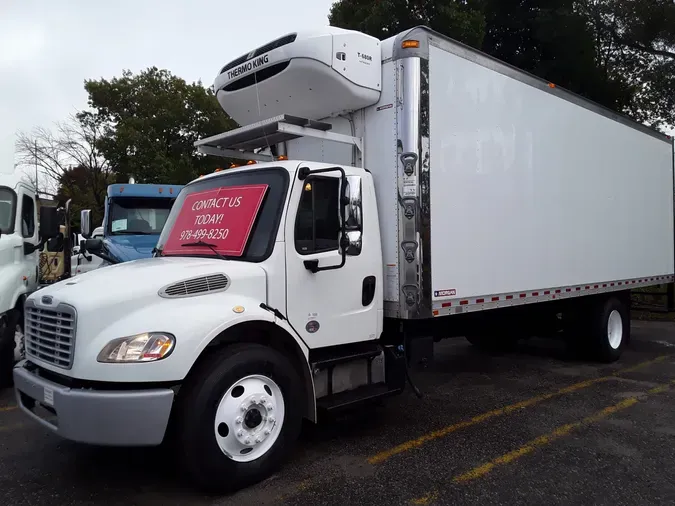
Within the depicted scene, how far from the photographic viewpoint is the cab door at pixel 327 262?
4.50m

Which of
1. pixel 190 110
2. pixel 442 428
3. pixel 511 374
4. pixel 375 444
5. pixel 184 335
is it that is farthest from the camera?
pixel 190 110

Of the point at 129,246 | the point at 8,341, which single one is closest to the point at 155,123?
the point at 129,246

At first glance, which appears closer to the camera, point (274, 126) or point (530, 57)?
point (274, 126)

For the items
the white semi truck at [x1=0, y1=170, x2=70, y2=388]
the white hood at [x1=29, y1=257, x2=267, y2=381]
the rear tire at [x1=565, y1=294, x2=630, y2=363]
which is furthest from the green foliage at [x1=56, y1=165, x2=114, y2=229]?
the white hood at [x1=29, y1=257, x2=267, y2=381]

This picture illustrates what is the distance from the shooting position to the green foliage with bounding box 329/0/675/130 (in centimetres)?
1688

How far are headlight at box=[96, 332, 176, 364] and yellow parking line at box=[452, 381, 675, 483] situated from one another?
2.34 m

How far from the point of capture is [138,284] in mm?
3906

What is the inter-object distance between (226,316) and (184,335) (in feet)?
1.13

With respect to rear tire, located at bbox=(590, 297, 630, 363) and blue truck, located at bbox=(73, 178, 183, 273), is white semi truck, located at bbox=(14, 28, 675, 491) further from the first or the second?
blue truck, located at bbox=(73, 178, 183, 273)

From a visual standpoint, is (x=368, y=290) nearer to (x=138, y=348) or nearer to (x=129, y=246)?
(x=138, y=348)

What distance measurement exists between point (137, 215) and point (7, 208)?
484cm

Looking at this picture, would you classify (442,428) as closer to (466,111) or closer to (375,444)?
(375,444)

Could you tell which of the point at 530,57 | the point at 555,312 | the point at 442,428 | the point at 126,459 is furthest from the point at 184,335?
the point at 530,57

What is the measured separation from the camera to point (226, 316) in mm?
3932
